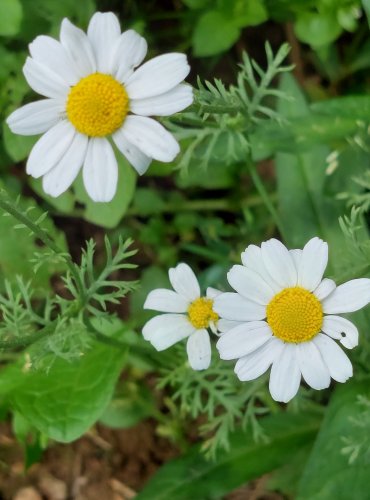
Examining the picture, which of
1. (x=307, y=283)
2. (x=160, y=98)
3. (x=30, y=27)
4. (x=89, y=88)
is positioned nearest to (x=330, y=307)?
(x=307, y=283)

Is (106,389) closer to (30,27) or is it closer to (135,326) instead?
(135,326)

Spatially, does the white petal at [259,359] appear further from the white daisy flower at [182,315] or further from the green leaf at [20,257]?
the green leaf at [20,257]

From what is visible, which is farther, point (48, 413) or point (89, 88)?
point (48, 413)

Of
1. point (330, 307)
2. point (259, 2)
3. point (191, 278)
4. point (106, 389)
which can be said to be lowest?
point (106, 389)

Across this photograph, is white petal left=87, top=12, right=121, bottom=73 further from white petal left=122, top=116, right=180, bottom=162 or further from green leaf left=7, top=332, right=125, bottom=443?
green leaf left=7, top=332, right=125, bottom=443

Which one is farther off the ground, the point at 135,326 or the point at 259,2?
the point at 259,2

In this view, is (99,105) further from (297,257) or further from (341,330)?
(341,330)

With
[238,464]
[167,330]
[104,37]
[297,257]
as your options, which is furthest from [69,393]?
[104,37]
